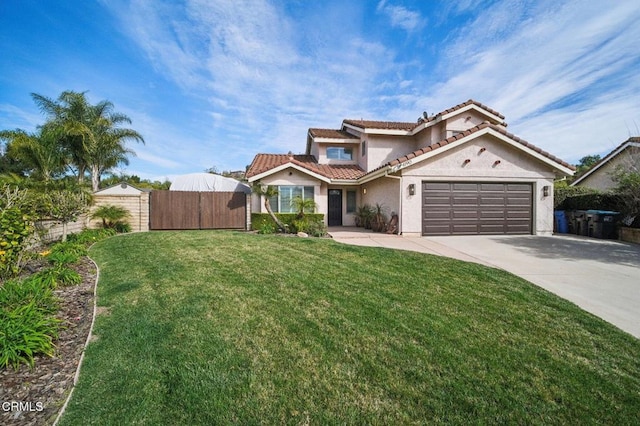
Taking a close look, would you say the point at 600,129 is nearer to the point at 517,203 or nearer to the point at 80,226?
the point at 517,203

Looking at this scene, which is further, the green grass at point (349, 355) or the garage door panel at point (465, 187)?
the garage door panel at point (465, 187)

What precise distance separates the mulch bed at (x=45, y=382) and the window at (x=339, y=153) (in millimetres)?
17018

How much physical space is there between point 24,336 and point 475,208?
15229mm

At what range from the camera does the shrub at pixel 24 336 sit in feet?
10.2

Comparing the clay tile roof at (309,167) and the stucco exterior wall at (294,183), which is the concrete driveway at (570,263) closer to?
the stucco exterior wall at (294,183)

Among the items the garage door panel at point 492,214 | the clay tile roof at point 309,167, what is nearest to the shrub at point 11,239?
the clay tile roof at point 309,167

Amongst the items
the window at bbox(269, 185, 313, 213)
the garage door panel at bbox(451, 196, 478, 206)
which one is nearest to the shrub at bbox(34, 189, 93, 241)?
the window at bbox(269, 185, 313, 213)

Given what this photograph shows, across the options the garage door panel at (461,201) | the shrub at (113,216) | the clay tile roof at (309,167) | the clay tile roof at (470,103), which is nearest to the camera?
the garage door panel at (461,201)

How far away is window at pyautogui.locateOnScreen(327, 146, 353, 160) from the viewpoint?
64.6ft

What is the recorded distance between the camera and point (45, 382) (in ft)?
9.64

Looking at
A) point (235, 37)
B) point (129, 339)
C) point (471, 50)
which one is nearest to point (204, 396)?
point (129, 339)

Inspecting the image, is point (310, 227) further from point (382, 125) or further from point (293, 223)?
point (382, 125)

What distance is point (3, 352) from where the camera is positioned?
3.06 meters

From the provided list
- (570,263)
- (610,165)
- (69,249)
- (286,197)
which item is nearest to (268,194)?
(286,197)
